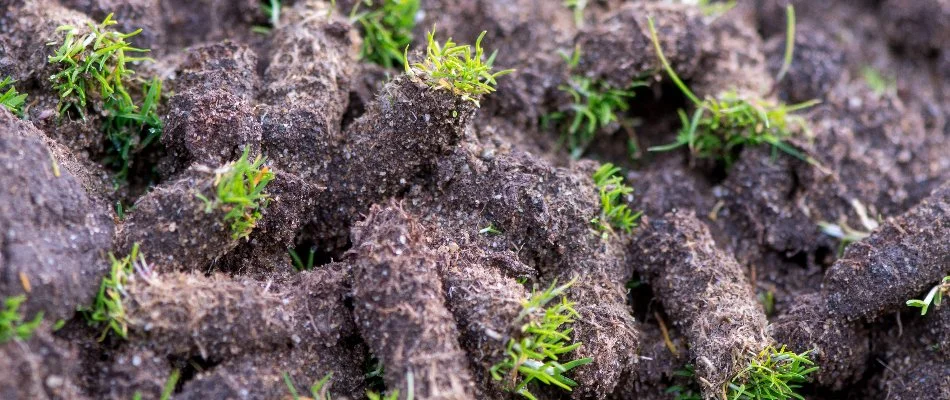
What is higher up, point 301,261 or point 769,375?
point 301,261

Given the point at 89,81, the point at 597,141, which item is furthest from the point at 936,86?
the point at 89,81

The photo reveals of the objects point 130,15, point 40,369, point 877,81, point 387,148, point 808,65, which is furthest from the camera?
point 877,81

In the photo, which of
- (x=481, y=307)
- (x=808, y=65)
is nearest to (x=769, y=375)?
(x=481, y=307)

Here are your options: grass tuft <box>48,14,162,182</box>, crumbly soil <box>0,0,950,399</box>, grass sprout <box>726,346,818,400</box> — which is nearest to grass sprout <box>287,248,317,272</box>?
crumbly soil <box>0,0,950,399</box>

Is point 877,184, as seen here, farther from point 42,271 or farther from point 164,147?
point 42,271

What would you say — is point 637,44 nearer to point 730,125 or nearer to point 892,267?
point 730,125
